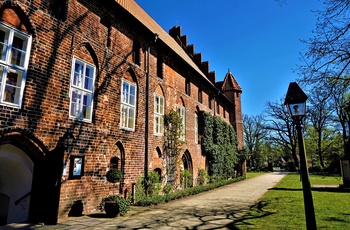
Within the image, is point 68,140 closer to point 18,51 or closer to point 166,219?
point 18,51

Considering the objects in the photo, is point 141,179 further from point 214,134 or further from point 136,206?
point 214,134

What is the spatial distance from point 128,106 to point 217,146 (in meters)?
12.1

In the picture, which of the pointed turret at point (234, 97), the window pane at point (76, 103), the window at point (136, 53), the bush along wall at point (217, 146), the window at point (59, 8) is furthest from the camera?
the pointed turret at point (234, 97)

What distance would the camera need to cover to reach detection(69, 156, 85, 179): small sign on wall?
771 centimetres

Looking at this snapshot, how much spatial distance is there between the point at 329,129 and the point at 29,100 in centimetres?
4794

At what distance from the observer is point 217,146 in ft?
69.5

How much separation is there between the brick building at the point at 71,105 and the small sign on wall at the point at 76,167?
0.03 m

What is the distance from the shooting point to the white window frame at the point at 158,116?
1328cm

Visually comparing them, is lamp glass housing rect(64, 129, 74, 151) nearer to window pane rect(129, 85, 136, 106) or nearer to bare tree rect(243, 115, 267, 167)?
window pane rect(129, 85, 136, 106)

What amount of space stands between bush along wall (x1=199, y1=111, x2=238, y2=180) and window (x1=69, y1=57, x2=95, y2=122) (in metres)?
12.1

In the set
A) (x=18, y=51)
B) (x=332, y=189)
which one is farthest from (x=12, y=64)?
(x=332, y=189)

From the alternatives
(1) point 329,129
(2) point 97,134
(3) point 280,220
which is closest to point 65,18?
(2) point 97,134

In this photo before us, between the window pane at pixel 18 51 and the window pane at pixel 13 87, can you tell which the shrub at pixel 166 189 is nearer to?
the window pane at pixel 13 87

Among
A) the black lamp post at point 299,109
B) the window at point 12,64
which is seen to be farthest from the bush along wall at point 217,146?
the window at point 12,64
